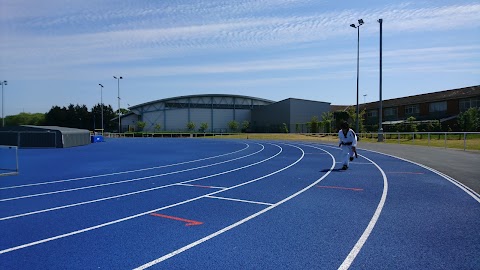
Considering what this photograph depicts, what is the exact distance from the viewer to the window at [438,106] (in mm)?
51938

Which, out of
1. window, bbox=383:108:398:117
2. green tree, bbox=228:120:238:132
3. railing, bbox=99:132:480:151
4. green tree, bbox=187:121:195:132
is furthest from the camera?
green tree, bbox=228:120:238:132

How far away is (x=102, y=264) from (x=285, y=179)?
301 inches

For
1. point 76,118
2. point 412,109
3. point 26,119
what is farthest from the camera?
point 26,119

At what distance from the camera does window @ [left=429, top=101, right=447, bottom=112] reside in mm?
51938

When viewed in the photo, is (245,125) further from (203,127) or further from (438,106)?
(438,106)

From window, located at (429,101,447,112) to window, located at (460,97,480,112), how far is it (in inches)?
107

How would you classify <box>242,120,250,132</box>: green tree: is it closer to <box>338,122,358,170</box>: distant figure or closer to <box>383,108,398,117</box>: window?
<box>383,108,398,117</box>: window

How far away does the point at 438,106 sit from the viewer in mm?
52969

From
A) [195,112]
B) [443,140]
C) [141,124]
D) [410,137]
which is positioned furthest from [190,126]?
[443,140]

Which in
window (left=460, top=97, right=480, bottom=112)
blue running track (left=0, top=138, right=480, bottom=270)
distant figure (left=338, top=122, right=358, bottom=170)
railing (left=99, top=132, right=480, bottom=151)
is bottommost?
blue running track (left=0, top=138, right=480, bottom=270)

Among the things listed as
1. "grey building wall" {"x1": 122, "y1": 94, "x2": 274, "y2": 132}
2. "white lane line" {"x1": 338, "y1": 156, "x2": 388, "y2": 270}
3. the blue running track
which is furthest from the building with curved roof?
"white lane line" {"x1": 338, "y1": 156, "x2": 388, "y2": 270}

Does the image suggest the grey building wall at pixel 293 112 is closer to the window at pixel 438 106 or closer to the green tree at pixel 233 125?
the green tree at pixel 233 125

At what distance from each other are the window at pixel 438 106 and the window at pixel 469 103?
2713 millimetres

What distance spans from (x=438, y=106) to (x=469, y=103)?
16.4 ft
